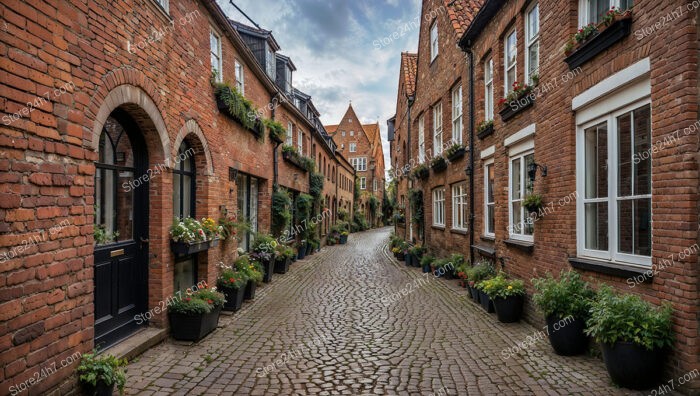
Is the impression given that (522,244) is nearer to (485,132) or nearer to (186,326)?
(485,132)

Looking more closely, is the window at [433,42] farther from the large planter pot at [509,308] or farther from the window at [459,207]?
the large planter pot at [509,308]

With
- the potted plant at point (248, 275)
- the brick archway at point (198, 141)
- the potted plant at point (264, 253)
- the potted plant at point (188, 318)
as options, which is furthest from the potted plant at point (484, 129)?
the potted plant at point (188, 318)

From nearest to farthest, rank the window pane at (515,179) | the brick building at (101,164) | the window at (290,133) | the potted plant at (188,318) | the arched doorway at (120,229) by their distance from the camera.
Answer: the brick building at (101,164) → the arched doorway at (120,229) → the potted plant at (188,318) → the window pane at (515,179) → the window at (290,133)

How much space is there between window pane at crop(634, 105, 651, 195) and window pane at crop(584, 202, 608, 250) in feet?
2.14

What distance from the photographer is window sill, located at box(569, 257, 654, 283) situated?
4.41m

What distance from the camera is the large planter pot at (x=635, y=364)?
405 centimetres

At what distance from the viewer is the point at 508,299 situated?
7.11 m

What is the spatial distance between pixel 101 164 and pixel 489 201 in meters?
8.15

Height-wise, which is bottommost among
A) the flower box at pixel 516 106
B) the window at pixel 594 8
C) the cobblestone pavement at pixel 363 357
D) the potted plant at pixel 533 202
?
the cobblestone pavement at pixel 363 357

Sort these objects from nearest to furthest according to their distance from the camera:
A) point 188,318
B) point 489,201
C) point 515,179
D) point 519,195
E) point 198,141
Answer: point 188,318, point 198,141, point 519,195, point 515,179, point 489,201

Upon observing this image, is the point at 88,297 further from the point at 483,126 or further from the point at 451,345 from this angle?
the point at 483,126

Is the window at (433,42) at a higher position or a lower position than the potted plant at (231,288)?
higher

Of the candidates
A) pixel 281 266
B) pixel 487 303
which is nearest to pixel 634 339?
pixel 487 303

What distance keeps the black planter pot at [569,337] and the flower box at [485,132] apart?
4985 millimetres
